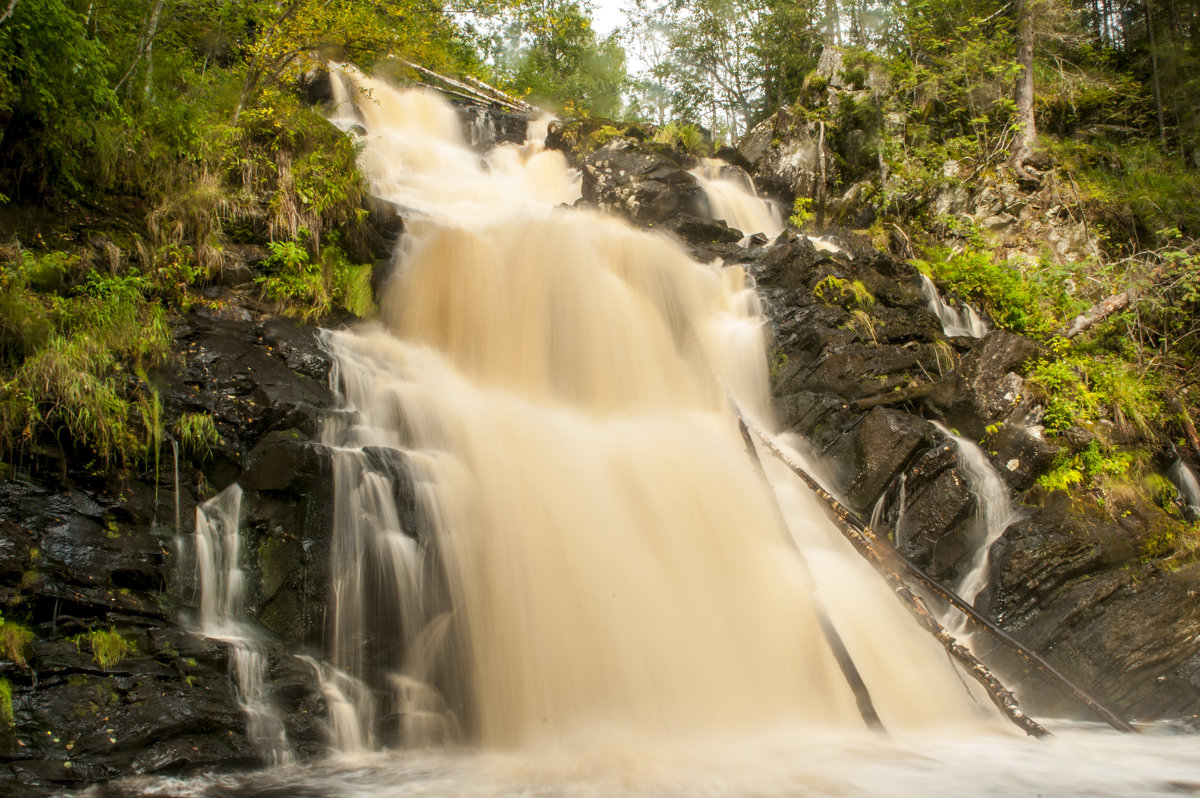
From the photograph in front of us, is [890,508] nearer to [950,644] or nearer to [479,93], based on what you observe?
[950,644]

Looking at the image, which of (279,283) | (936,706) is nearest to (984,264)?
(936,706)

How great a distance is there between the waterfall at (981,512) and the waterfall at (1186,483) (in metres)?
2.21

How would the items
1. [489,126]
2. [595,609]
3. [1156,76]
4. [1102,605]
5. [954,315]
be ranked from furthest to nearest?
[489,126] → [1156,76] → [954,315] → [1102,605] → [595,609]

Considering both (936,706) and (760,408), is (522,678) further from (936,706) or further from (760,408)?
(760,408)

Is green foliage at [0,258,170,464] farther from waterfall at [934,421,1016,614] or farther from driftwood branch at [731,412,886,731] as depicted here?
waterfall at [934,421,1016,614]

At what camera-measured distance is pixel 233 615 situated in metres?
4.64

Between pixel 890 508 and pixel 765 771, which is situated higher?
pixel 890 508

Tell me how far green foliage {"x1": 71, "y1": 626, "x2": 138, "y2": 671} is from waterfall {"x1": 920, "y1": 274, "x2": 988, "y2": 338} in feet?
33.5

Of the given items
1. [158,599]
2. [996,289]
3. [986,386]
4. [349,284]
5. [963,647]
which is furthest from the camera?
[996,289]

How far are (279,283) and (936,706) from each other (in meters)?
7.65

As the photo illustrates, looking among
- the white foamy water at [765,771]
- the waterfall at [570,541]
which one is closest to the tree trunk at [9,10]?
the waterfall at [570,541]

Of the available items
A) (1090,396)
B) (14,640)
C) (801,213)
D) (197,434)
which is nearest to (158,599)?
(14,640)

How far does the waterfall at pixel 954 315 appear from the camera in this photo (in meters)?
9.97

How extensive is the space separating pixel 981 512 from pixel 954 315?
14.4ft
